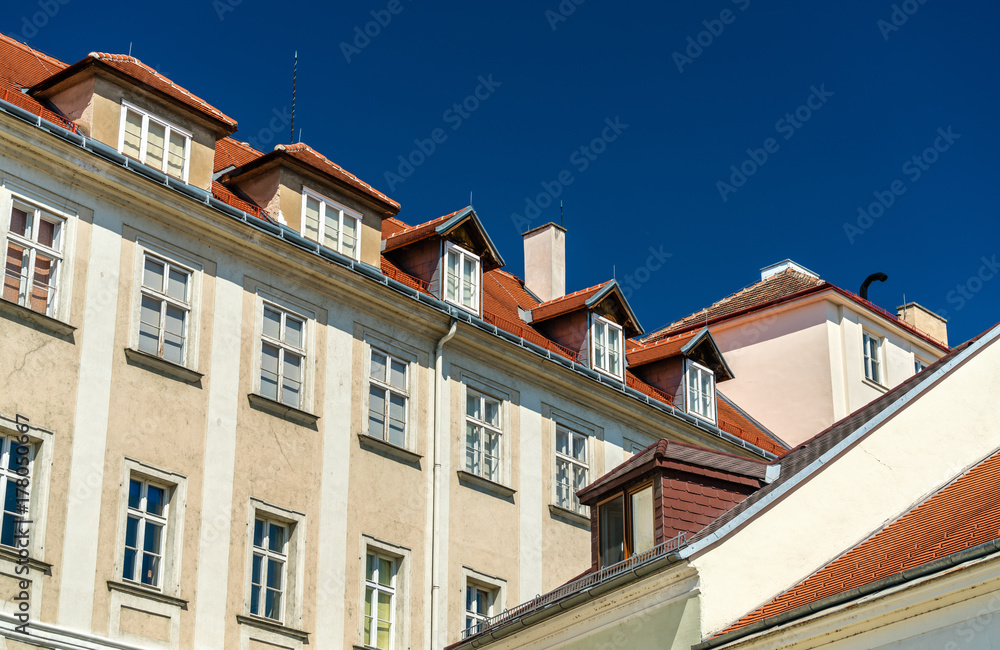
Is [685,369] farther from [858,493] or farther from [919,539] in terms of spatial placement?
[919,539]

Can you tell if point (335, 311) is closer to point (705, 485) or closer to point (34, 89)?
point (34, 89)

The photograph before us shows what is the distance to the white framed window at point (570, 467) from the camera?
3075cm

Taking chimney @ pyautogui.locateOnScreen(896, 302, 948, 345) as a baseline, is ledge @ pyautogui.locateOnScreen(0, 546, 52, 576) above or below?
below

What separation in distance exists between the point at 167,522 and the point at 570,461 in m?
10.1

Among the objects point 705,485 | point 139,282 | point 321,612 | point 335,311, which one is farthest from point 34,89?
point 705,485

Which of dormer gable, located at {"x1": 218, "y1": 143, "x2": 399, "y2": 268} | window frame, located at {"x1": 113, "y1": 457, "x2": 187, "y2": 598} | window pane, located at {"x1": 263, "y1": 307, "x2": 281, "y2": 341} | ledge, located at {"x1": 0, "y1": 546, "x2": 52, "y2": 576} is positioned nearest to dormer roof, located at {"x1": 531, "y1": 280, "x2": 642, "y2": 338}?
dormer gable, located at {"x1": 218, "y1": 143, "x2": 399, "y2": 268}

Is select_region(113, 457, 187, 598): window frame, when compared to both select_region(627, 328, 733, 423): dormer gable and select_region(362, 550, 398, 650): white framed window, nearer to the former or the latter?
select_region(362, 550, 398, 650): white framed window

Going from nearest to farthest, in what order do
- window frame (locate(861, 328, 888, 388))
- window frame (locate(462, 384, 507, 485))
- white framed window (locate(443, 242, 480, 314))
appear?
1. window frame (locate(462, 384, 507, 485))
2. white framed window (locate(443, 242, 480, 314))
3. window frame (locate(861, 328, 888, 388))

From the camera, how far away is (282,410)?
25.6 m

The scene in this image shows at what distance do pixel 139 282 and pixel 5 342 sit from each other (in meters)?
2.71

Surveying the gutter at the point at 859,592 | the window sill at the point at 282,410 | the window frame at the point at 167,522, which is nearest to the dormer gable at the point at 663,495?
the gutter at the point at 859,592

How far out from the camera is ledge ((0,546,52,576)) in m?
21.0

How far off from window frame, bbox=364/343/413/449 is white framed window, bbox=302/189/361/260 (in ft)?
6.05

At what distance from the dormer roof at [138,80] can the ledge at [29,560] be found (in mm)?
7971
